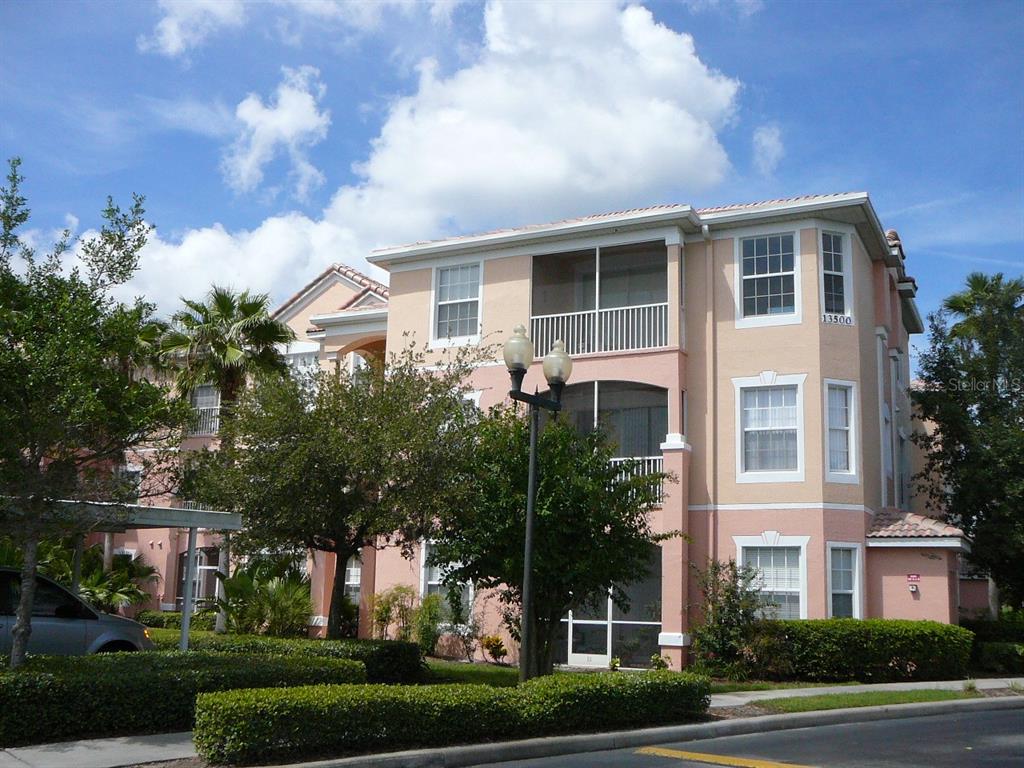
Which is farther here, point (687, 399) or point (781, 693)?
point (687, 399)

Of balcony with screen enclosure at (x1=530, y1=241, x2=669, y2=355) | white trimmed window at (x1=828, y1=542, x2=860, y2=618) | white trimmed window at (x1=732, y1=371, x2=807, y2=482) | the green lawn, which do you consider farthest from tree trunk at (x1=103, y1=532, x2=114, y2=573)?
the green lawn

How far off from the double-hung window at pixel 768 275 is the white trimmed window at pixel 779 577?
4.77m

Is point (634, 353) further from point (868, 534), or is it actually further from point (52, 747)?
point (52, 747)

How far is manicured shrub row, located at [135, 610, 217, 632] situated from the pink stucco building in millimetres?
2971

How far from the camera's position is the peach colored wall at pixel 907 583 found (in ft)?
63.8

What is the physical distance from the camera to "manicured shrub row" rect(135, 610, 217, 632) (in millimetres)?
25344

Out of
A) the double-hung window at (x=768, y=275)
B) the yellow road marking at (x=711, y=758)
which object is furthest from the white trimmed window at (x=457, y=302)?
the yellow road marking at (x=711, y=758)

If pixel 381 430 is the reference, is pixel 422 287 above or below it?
above

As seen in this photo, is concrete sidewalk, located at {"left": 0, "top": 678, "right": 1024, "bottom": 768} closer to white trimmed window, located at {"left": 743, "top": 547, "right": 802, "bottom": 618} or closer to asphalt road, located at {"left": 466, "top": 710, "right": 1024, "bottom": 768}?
asphalt road, located at {"left": 466, "top": 710, "right": 1024, "bottom": 768}

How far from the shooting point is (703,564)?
20.8m

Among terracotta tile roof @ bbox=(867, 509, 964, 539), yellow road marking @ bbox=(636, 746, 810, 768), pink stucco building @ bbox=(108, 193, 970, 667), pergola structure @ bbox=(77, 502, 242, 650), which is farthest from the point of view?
pink stucco building @ bbox=(108, 193, 970, 667)

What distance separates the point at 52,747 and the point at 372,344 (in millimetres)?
17490

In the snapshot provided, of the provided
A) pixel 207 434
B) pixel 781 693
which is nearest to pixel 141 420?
pixel 781 693

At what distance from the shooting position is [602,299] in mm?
23906
